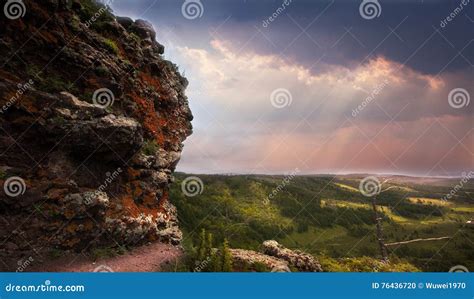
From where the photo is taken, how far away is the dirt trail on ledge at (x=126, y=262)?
1461 centimetres

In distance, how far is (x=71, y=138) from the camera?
16938mm

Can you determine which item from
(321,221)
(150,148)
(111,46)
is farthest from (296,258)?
(321,221)

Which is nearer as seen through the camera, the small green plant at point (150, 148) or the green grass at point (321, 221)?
the small green plant at point (150, 148)

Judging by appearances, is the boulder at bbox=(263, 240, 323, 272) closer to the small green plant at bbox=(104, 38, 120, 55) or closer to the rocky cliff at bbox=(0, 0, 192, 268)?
the rocky cliff at bbox=(0, 0, 192, 268)

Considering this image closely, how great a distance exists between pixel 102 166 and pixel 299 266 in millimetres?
13631

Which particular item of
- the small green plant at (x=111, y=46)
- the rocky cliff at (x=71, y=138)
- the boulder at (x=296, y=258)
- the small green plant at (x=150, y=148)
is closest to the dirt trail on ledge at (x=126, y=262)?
the rocky cliff at (x=71, y=138)

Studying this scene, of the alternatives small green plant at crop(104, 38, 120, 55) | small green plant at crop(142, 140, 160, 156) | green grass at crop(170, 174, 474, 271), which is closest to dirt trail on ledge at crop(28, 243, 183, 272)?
small green plant at crop(142, 140, 160, 156)

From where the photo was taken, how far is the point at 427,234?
83.1m

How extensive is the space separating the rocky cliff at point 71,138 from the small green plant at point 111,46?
65 mm

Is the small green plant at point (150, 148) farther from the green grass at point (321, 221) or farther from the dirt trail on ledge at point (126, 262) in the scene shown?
the green grass at point (321, 221)

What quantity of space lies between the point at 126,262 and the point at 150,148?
30.4 feet

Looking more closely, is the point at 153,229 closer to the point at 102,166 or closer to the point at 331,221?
the point at 102,166

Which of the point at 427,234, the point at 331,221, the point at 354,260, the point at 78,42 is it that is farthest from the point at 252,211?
the point at 78,42

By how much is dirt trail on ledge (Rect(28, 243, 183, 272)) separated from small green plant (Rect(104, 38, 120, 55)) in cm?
1324
